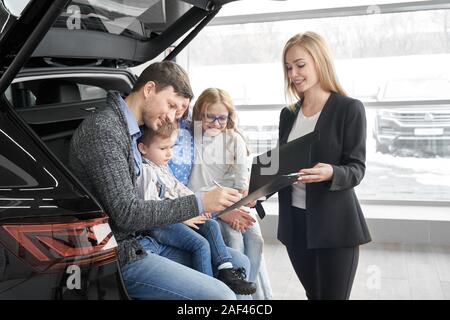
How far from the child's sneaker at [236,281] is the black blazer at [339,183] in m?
0.25

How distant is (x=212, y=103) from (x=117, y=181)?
0.80m

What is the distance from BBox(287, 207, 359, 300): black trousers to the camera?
65.7 inches

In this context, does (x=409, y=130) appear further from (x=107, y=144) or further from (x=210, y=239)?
(x=107, y=144)

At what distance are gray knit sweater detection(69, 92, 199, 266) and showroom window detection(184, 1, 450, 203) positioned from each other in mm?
3013

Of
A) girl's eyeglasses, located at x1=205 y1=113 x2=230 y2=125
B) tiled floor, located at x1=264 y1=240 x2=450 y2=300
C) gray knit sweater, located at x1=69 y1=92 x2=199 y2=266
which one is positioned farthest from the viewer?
tiled floor, located at x1=264 y1=240 x2=450 y2=300

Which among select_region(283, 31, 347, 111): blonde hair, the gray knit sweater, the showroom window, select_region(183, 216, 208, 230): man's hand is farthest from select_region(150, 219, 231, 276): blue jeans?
the showroom window

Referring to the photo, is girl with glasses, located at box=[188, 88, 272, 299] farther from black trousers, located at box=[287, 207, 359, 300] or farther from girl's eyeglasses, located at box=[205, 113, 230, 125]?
black trousers, located at box=[287, 207, 359, 300]

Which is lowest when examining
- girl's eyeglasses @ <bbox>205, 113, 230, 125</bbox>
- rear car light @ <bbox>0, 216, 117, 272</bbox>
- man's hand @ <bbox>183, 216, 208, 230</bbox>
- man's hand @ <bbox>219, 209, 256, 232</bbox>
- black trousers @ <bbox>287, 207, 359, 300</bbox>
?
black trousers @ <bbox>287, 207, 359, 300</bbox>

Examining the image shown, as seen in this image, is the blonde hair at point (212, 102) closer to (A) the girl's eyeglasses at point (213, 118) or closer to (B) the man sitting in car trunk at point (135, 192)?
(A) the girl's eyeglasses at point (213, 118)

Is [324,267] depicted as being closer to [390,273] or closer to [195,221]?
[195,221]

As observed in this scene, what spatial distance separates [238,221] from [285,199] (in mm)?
183

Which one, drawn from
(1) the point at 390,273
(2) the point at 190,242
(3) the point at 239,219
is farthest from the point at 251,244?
(1) the point at 390,273

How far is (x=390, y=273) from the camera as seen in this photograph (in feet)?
10.9

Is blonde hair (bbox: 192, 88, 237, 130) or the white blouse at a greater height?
blonde hair (bbox: 192, 88, 237, 130)
